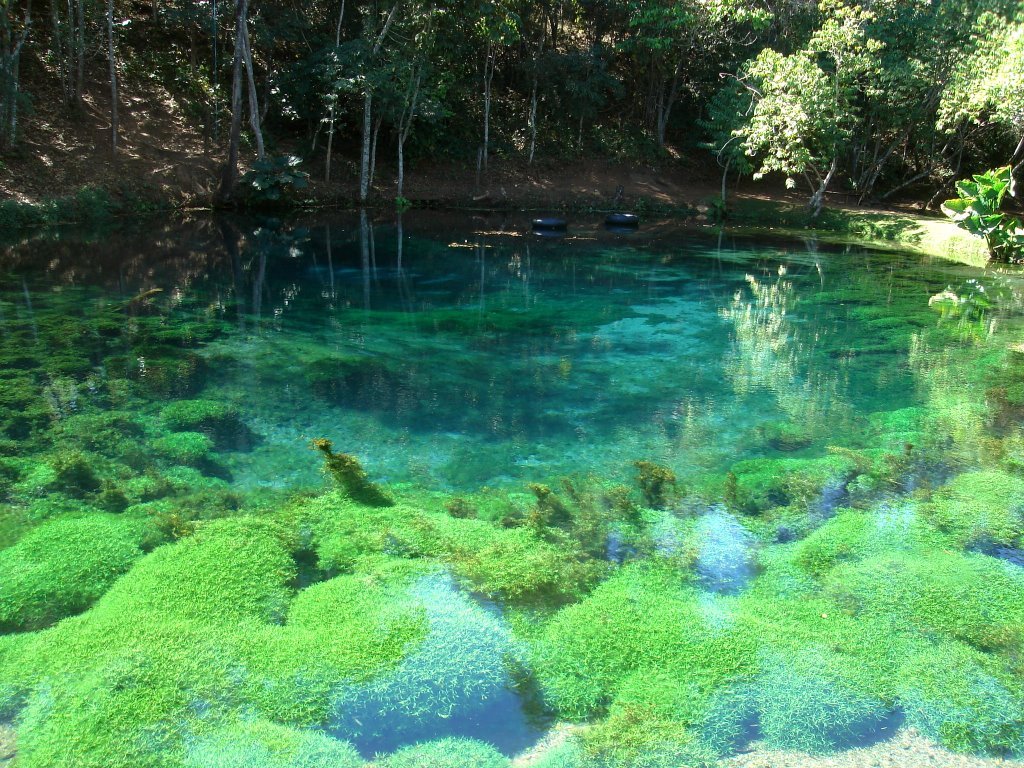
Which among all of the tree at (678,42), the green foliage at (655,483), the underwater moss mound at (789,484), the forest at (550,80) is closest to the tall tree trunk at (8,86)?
the forest at (550,80)

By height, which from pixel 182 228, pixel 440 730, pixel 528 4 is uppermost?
pixel 528 4

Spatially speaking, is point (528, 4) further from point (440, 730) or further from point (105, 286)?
point (440, 730)

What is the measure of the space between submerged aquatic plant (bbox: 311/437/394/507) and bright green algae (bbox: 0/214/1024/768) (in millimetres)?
44

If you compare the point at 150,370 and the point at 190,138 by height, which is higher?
the point at 190,138

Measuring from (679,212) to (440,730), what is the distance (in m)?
26.8

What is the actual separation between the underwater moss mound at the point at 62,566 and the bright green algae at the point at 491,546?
3 cm

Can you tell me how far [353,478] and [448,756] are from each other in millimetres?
3217

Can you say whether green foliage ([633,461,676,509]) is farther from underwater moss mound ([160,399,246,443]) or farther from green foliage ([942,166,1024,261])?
green foliage ([942,166,1024,261])

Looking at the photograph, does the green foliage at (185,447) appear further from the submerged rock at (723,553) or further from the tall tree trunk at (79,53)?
the tall tree trunk at (79,53)

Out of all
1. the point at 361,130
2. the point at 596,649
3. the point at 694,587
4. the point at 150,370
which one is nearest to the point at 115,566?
the point at 596,649

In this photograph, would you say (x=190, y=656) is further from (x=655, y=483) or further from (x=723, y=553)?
(x=655, y=483)

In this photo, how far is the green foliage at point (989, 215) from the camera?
18.5m

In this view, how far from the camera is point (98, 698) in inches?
148

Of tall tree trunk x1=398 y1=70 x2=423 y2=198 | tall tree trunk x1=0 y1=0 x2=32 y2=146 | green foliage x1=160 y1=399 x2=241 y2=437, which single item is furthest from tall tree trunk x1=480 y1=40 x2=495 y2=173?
green foliage x1=160 y1=399 x2=241 y2=437
